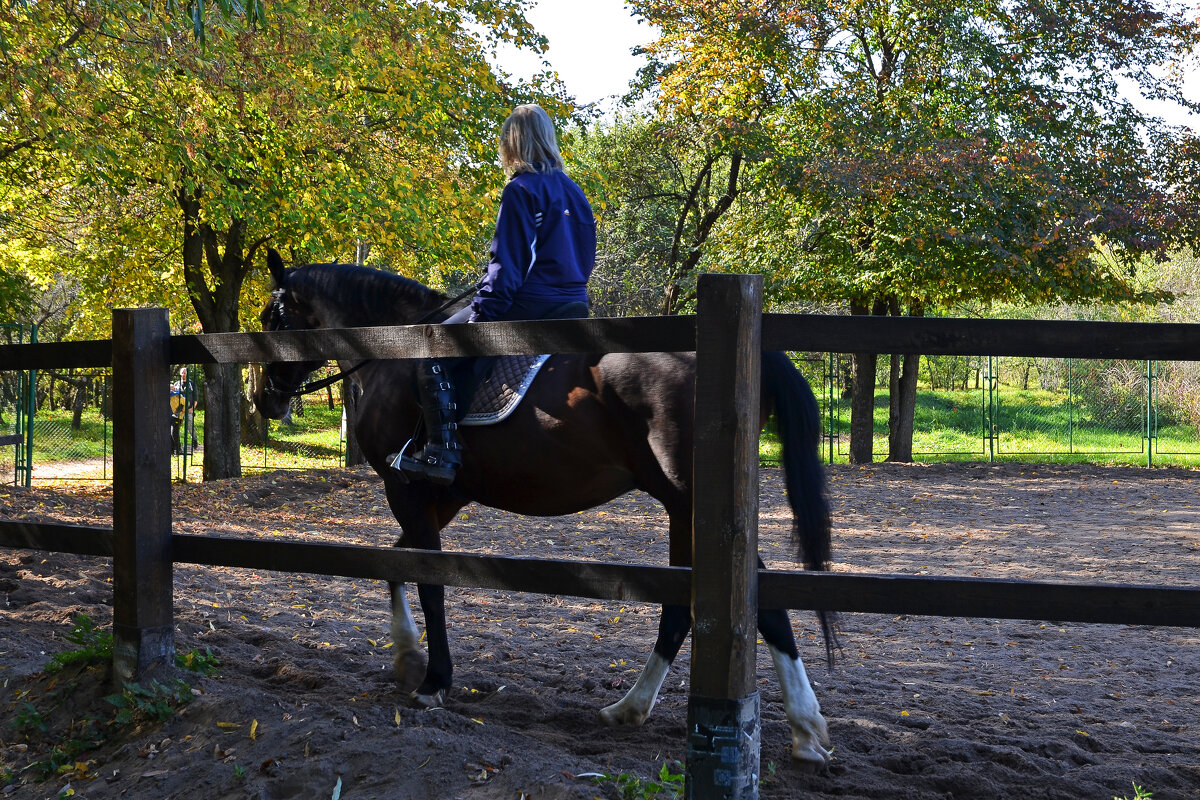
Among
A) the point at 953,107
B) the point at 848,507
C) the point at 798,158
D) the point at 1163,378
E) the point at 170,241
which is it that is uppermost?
the point at 953,107

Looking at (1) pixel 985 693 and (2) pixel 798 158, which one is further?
(2) pixel 798 158

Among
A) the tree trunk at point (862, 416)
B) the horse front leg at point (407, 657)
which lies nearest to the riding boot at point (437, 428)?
→ the horse front leg at point (407, 657)

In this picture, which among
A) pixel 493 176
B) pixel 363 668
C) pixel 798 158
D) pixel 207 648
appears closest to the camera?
pixel 207 648

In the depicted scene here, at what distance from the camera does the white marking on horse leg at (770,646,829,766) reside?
3.65m

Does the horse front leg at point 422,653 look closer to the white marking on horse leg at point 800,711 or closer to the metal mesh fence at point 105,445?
the white marking on horse leg at point 800,711

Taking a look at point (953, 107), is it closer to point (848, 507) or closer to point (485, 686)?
point (848, 507)

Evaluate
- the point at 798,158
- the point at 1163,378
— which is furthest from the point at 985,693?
the point at 1163,378

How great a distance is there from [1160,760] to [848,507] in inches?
380

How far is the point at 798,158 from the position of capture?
17.1 meters

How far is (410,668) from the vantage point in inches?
183

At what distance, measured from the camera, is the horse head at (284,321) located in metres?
5.35

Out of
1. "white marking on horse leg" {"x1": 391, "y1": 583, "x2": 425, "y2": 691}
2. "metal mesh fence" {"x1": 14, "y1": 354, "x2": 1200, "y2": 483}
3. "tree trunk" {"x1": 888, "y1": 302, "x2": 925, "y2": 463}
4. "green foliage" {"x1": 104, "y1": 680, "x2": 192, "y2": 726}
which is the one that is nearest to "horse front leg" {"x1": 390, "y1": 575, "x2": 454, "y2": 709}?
"white marking on horse leg" {"x1": 391, "y1": 583, "x2": 425, "y2": 691}

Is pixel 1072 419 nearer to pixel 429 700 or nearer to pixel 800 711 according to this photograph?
pixel 800 711

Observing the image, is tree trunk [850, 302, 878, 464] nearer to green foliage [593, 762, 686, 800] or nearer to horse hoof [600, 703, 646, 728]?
horse hoof [600, 703, 646, 728]
